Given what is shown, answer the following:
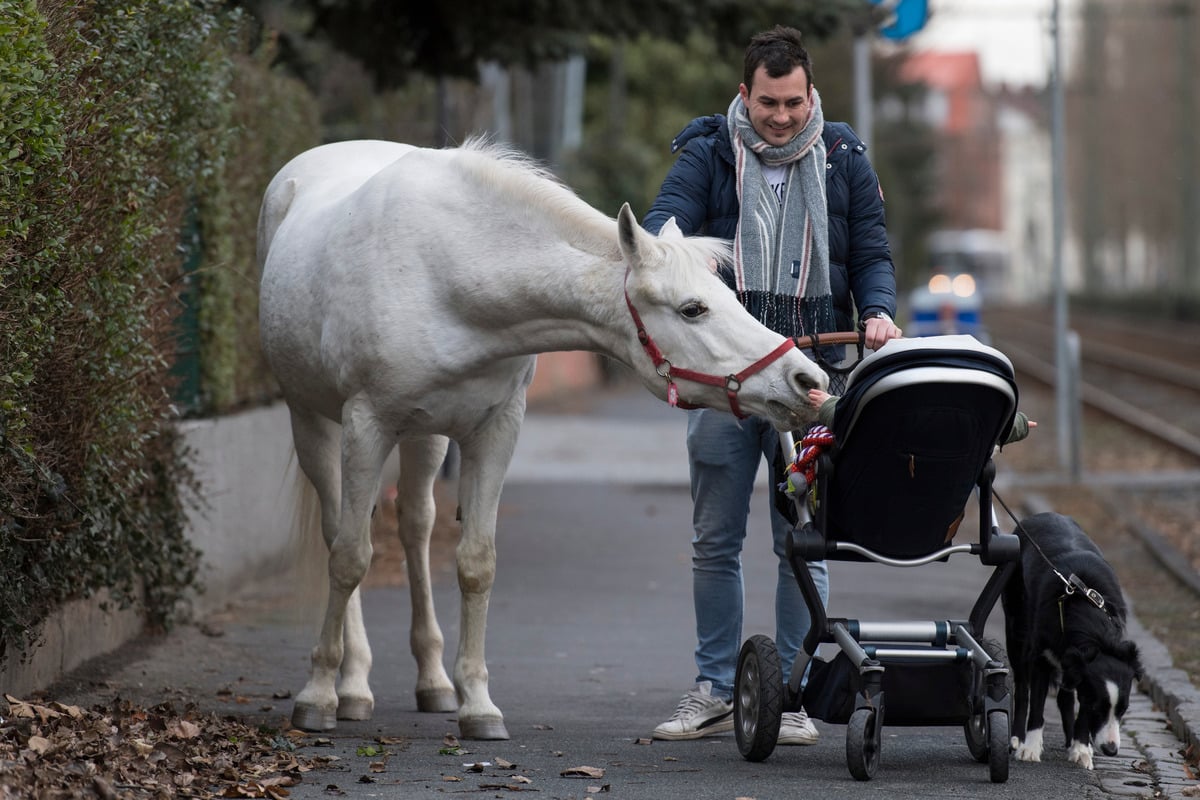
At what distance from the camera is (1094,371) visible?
3606 centimetres

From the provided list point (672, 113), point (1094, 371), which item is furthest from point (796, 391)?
point (672, 113)

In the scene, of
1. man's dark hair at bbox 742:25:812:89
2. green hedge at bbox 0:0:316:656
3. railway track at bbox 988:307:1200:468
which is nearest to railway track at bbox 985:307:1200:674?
railway track at bbox 988:307:1200:468

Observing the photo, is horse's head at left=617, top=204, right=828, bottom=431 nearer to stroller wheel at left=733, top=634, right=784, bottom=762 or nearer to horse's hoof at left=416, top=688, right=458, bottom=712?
stroller wheel at left=733, top=634, right=784, bottom=762

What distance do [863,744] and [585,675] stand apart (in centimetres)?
247

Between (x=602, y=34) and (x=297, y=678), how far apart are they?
21.4ft

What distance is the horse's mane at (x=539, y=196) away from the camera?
5.97 meters

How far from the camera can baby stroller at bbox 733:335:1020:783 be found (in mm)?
5383

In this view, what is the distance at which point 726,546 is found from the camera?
A: 6.55 metres

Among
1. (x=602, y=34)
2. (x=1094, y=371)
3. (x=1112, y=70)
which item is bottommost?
(x=1094, y=371)

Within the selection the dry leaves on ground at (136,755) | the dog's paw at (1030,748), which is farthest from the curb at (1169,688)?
the dry leaves on ground at (136,755)

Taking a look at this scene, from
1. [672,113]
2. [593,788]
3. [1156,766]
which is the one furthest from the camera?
[672,113]

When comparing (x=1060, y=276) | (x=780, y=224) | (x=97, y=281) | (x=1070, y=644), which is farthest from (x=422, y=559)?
(x=1060, y=276)

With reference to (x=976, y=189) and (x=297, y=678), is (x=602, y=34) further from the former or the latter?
(x=976, y=189)

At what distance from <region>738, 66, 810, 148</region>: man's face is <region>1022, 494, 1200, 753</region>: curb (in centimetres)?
229
